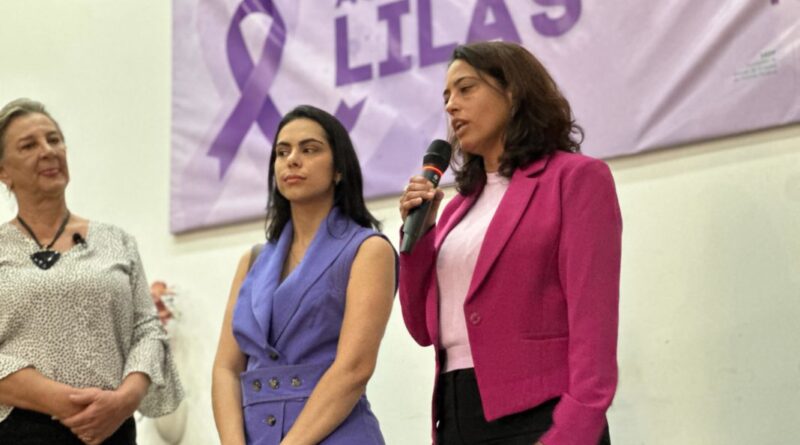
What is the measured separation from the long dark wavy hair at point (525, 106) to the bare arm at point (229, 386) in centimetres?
75

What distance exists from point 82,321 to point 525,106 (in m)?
1.26

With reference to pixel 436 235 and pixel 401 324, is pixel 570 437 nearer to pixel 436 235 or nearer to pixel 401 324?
pixel 436 235

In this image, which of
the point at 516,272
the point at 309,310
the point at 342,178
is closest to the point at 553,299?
the point at 516,272

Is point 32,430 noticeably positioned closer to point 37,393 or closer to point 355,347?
point 37,393

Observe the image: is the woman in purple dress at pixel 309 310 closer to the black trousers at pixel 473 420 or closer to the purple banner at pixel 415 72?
the black trousers at pixel 473 420

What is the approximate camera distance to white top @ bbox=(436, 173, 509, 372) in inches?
79.5

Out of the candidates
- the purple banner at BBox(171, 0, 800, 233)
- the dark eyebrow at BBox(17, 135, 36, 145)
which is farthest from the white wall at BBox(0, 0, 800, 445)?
the dark eyebrow at BBox(17, 135, 36, 145)

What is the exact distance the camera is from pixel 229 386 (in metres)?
2.33

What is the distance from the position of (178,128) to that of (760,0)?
2231mm

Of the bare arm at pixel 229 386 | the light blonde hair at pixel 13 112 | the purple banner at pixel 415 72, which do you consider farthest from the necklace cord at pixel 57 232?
the purple banner at pixel 415 72

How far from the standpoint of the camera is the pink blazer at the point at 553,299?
1.82 m

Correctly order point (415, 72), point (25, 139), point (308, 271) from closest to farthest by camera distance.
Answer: point (308, 271)
point (25, 139)
point (415, 72)

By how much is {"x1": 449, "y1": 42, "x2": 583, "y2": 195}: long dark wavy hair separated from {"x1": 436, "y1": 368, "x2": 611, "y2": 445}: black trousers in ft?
1.39

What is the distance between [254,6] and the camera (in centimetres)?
397
